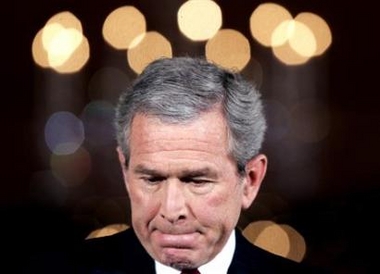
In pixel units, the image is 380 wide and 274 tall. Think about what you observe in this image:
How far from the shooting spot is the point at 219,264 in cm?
242

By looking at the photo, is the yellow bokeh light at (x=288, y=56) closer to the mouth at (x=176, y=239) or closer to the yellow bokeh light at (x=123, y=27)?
the yellow bokeh light at (x=123, y=27)

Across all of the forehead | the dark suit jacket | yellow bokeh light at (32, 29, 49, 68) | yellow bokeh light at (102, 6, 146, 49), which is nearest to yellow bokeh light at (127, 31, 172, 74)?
yellow bokeh light at (102, 6, 146, 49)

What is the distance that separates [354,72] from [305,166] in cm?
127

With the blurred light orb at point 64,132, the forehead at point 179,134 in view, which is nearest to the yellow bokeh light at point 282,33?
the blurred light orb at point 64,132

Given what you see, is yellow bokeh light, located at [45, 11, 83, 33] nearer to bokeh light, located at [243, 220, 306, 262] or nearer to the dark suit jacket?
bokeh light, located at [243, 220, 306, 262]

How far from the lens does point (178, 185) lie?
88.9 inches

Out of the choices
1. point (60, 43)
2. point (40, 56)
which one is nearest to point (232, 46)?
point (60, 43)

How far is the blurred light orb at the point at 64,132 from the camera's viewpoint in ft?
36.8

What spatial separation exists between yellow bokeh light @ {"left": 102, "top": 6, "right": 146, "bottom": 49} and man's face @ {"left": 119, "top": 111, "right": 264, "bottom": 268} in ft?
23.1

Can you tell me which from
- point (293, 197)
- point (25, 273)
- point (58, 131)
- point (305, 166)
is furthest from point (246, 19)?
point (25, 273)

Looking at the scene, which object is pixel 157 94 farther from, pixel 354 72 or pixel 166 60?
pixel 354 72

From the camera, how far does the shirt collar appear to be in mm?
2359

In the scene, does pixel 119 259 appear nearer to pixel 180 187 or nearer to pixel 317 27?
pixel 180 187

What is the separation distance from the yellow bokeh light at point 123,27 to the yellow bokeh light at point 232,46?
2.29ft
